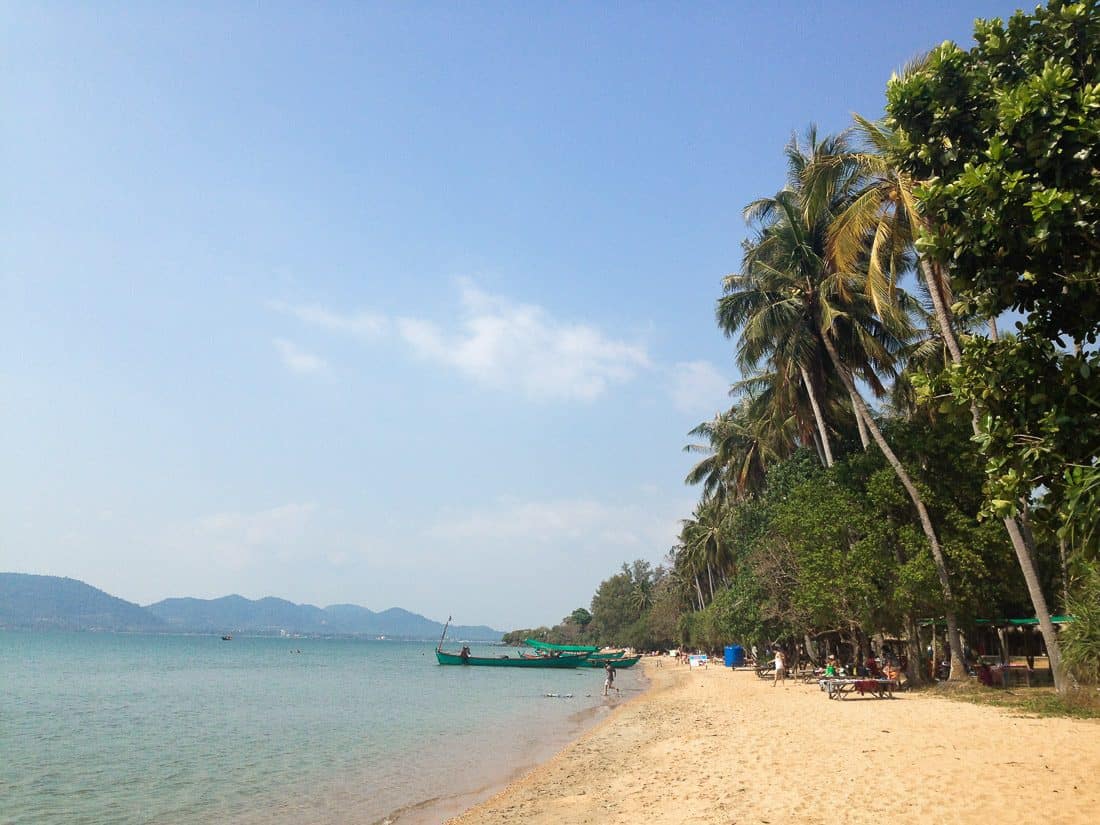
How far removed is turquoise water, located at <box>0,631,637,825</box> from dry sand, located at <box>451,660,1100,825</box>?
3.00m

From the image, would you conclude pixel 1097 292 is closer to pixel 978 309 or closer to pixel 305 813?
pixel 978 309

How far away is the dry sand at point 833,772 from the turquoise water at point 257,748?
300cm

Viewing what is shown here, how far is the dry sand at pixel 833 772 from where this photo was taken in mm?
8250

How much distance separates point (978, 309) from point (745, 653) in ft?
157

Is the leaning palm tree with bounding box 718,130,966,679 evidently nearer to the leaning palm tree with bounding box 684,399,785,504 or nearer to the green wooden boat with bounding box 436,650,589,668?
the leaning palm tree with bounding box 684,399,785,504

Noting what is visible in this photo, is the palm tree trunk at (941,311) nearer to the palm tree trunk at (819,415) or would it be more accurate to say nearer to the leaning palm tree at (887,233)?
A: the leaning palm tree at (887,233)

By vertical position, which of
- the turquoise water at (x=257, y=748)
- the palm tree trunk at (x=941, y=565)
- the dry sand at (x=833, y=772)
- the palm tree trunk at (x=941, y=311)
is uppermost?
the palm tree trunk at (x=941, y=311)

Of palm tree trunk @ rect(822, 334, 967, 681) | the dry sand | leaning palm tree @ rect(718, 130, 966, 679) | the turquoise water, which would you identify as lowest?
the turquoise water

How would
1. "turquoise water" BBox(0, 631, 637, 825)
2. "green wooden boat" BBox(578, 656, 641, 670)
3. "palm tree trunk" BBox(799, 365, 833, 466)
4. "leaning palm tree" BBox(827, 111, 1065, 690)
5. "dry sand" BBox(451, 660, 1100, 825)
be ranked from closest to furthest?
"dry sand" BBox(451, 660, 1100, 825) < "turquoise water" BBox(0, 631, 637, 825) < "leaning palm tree" BBox(827, 111, 1065, 690) < "palm tree trunk" BBox(799, 365, 833, 466) < "green wooden boat" BBox(578, 656, 641, 670)

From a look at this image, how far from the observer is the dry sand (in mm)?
8250

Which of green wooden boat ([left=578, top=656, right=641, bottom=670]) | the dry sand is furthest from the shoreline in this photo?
green wooden boat ([left=578, top=656, right=641, bottom=670])

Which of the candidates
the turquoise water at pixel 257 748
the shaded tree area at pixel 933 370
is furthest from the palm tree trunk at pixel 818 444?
the turquoise water at pixel 257 748

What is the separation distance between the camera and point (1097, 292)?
602 centimetres

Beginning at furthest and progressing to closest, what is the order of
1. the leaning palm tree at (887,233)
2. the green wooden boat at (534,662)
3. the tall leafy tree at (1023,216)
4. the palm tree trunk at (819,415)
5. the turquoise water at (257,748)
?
→ 1. the green wooden boat at (534,662)
2. the palm tree trunk at (819,415)
3. the leaning palm tree at (887,233)
4. the turquoise water at (257,748)
5. the tall leafy tree at (1023,216)
